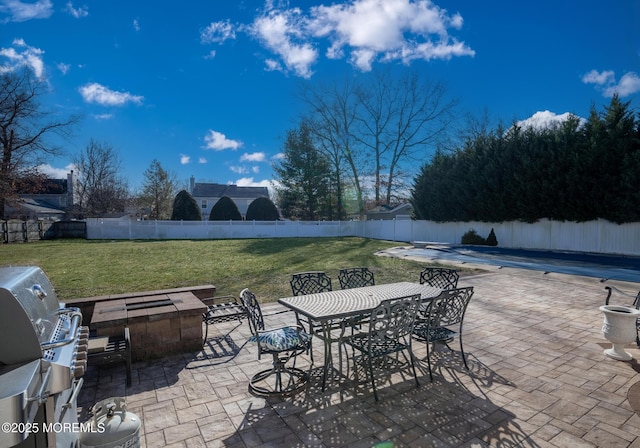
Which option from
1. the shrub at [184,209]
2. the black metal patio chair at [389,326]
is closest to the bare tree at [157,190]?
the shrub at [184,209]

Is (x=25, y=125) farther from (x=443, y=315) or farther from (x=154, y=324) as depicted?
(x=443, y=315)

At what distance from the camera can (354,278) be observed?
4727 mm

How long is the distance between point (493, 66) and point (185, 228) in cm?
2135

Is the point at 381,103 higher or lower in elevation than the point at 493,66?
higher

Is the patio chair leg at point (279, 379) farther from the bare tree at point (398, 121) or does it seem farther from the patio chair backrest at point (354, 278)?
the bare tree at point (398, 121)

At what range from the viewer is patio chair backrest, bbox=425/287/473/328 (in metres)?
3.41

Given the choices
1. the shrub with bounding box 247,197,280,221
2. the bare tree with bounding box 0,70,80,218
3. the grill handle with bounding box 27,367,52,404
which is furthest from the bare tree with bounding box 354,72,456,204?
the grill handle with bounding box 27,367,52,404

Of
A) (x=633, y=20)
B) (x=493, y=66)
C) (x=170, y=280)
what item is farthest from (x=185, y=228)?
(x=633, y=20)

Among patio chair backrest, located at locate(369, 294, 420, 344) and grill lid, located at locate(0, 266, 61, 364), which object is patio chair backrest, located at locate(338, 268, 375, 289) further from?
grill lid, located at locate(0, 266, 61, 364)

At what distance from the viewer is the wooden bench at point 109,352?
9.99ft

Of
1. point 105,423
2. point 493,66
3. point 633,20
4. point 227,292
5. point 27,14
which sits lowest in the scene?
point 227,292

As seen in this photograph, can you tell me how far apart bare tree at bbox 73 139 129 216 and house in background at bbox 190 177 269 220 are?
28.5 ft

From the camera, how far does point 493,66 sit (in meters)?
17.8

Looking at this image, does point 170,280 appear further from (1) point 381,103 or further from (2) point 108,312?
(1) point 381,103
